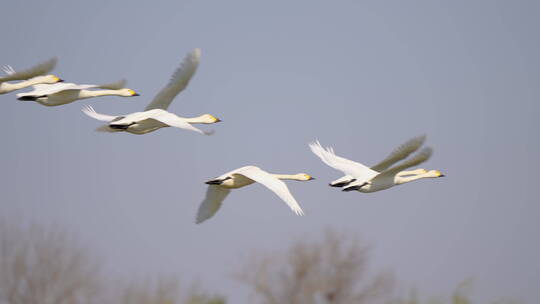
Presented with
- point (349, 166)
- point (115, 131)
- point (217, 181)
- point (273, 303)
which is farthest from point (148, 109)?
point (273, 303)

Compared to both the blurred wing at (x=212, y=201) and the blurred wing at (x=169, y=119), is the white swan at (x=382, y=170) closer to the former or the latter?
the blurred wing at (x=212, y=201)

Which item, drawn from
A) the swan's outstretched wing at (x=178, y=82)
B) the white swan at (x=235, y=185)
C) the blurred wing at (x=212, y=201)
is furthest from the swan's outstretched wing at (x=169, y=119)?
the blurred wing at (x=212, y=201)

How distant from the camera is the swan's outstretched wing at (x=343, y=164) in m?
14.7

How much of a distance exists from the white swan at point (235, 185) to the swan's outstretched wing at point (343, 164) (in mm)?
1747

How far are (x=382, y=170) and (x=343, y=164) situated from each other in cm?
105

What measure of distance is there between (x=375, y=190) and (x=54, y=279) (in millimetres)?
30283

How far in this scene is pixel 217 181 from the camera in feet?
44.6

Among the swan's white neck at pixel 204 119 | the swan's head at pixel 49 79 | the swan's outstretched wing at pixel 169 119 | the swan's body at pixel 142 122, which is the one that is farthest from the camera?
the swan's white neck at pixel 204 119

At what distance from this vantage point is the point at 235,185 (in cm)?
1377

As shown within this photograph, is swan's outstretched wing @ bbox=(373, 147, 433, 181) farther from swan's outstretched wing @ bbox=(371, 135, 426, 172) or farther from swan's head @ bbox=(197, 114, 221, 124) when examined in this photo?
swan's head @ bbox=(197, 114, 221, 124)

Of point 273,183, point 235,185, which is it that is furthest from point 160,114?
point 273,183

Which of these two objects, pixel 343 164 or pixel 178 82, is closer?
pixel 178 82

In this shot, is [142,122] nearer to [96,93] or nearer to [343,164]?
[96,93]

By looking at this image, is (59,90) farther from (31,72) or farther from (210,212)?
(210,212)
